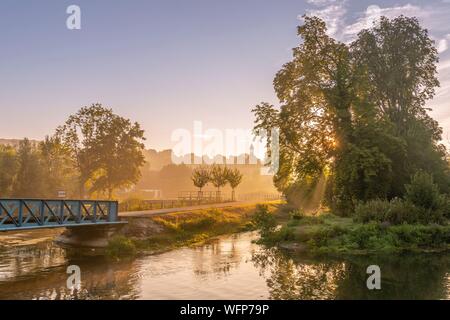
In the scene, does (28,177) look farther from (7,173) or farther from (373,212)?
(373,212)

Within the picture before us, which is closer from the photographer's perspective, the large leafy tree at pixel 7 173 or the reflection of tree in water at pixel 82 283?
the reflection of tree in water at pixel 82 283

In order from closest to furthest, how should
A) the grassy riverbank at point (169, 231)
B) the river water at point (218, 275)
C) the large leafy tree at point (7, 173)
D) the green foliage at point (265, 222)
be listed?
1. the river water at point (218, 275)
2. the grassy riverbank at point (169, 231)
3. the green foliage at point (265, 222)
4. the large leafy tree at point (7, 173)

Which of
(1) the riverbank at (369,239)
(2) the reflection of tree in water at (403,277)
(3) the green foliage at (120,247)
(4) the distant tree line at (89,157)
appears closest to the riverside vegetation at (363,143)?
(1) the riverbank at (369,239)

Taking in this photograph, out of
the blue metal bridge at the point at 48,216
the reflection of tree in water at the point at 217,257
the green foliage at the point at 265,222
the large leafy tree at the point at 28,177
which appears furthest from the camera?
the large leafy tree at the point at 28,177

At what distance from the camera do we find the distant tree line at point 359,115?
38062 mm

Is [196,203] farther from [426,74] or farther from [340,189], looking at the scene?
[426,74]

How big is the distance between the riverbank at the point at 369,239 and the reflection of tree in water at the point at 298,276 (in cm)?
388

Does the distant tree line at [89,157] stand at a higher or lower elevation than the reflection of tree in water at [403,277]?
higher

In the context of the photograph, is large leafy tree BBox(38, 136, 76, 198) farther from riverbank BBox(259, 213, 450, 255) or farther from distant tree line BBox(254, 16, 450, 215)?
riverbank BBox(259, 213, 450, 255)

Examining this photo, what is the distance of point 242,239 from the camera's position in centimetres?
3759

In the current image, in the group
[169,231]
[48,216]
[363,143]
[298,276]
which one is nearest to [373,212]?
[363,143]

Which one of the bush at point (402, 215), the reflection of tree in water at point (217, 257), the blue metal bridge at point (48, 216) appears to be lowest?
the reflection of tree in water at point (217, 257)

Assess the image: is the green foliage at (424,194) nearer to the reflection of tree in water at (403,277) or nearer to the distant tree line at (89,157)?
the reflection of tree in water at (403,277)

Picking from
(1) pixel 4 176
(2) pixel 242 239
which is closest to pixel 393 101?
(2) pixel 242 239
